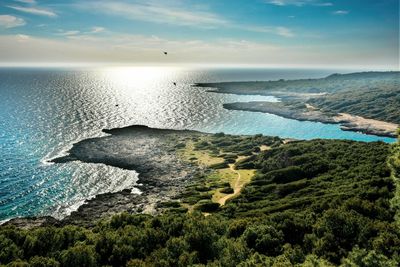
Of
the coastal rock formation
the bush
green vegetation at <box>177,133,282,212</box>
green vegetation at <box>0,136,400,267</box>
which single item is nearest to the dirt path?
green vegetation at <box>177,133,282,212</box>

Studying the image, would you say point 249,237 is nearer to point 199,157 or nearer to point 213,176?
point 213,176

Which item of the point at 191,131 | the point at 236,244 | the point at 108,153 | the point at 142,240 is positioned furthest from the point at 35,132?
the point at 236,244

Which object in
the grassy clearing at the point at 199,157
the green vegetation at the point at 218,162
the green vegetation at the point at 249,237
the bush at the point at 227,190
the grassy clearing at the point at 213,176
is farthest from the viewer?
the grassy clearing at the point at 199,157

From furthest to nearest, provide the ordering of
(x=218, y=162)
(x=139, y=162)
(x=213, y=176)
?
(x=218, y=162)
(x=139, y=162)
(x=213, y=176)

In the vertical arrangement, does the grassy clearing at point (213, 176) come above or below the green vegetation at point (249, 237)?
below

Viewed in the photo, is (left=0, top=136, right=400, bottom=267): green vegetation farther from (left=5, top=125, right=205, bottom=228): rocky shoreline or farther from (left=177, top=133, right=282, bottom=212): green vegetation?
(left=5, top=125, right=205, bottom=228): rocky shoreline

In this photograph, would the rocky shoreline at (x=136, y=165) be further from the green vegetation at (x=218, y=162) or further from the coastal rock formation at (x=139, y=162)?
the green vegetation at (x=218, y=162)

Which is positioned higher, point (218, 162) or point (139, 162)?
point (139, 162)

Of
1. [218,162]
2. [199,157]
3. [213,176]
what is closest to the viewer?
[213,176]

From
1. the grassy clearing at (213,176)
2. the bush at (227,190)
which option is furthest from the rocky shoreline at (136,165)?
the bush at (227,190)

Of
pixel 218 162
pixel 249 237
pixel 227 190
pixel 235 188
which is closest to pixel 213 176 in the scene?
pixel 235 188

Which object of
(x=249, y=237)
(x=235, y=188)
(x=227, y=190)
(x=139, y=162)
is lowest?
(x=235, y=188)

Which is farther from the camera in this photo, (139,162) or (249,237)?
(139,162)
